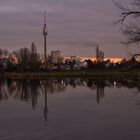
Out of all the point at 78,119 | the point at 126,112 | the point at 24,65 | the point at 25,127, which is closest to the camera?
the point at 25,127

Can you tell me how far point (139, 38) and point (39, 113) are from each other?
1272 centimetres

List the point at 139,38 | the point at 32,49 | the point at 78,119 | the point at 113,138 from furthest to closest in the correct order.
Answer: the point at 32,49, the point at 78,119, the point at 113,138, the point at 139,38

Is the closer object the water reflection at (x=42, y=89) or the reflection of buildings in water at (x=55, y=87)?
the water reflection at (x=42, y=89)

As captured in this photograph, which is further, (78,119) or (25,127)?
(78,119)

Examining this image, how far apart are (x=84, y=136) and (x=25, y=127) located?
3633 mm

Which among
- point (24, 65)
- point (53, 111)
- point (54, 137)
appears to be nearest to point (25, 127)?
point (54, 137)

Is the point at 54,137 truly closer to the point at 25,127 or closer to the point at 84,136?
the point at 84,136

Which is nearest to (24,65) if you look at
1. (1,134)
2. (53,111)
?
(53,111)

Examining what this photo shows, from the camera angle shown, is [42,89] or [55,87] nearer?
[42,89]

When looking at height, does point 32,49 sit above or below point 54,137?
above

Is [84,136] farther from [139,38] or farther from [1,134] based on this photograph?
[139,38]

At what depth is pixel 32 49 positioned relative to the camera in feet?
477

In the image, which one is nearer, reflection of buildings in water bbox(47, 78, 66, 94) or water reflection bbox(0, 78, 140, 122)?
water reflection bbox(0, 78, 140, 122)

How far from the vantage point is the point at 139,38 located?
505 inches
